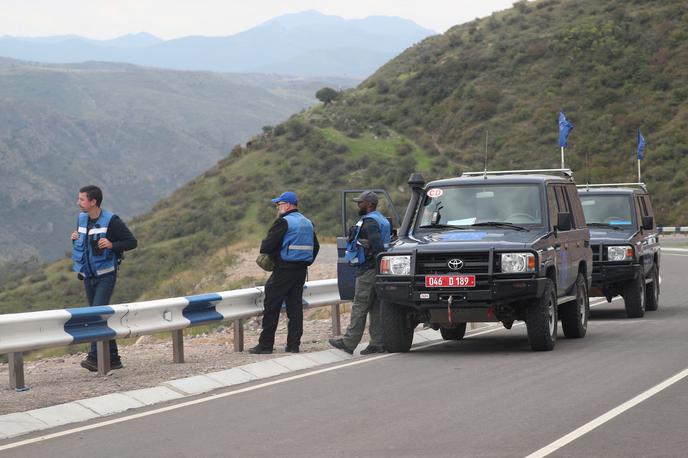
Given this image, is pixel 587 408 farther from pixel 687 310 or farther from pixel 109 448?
pixel 687 310

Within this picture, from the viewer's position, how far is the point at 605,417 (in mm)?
9484

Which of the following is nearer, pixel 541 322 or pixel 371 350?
pixel 541 322

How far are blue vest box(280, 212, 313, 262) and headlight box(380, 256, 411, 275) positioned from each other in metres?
0.88

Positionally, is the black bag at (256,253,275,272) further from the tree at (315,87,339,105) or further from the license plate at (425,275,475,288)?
the tree at (315,87,339,105)

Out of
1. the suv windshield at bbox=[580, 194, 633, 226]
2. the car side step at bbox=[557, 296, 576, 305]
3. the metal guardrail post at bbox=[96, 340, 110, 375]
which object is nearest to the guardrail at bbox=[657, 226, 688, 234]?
the suv windshield at bbox=[580, 194, 633, 226]

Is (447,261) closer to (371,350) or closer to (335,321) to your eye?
(371,350)

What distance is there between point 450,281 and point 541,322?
3.83ft

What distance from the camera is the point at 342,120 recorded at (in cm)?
8962

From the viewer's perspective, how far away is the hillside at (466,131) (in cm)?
6719

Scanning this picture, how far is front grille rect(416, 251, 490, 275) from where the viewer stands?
13828 millimetres

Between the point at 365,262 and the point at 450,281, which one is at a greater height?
the point at 365,262

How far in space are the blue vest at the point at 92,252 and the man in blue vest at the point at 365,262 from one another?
9.83ft

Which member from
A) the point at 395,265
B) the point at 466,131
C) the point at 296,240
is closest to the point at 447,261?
the point at 395,265

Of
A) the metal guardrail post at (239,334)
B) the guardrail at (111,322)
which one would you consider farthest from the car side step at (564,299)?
the metal guardrail post at (239,334)
